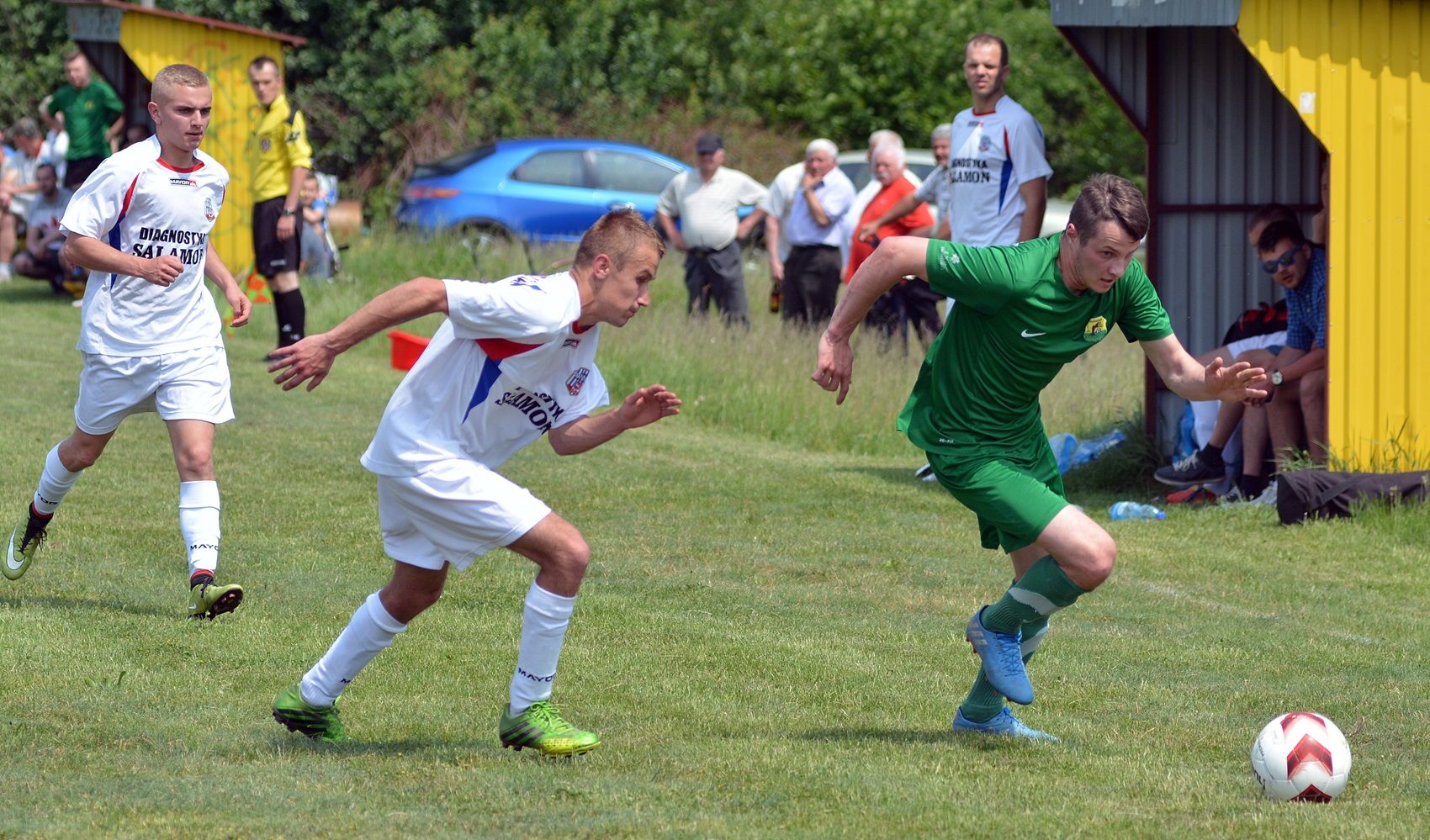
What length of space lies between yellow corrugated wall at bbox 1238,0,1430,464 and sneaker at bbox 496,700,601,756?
5.92m

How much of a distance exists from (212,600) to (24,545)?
1.17 m

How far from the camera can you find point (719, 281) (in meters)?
15.7

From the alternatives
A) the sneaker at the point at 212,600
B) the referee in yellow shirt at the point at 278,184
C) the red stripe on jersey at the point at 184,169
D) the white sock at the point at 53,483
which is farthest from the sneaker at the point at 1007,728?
the referee in yellow shirt at the point at 278,184

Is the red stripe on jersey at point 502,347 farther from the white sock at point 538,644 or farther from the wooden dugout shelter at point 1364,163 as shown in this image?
the wooden dugout shelter at point 1364,163

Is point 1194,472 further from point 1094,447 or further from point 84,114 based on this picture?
point 84,114

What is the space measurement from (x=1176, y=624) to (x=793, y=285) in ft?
26.7

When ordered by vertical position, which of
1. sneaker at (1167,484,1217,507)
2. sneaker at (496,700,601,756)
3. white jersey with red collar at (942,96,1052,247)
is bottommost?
sneaker at (1167,484,1217,507)

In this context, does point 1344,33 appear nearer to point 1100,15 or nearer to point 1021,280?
point 1100,15

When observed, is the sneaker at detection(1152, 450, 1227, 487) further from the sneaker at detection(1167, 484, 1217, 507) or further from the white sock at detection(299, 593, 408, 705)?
the white sock at detection(299, 593, 408, 705)

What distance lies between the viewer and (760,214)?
16.2m

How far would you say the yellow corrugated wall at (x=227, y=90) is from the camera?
19.1 meters

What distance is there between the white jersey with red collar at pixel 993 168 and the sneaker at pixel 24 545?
5.38 meters

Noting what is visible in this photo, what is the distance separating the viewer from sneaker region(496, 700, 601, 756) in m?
5.28

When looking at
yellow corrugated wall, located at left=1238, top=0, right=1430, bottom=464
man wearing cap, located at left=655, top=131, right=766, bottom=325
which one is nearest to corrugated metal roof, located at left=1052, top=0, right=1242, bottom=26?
yellow corrugated wall, located at left=1238, top=0, right=1430, bottom=464
